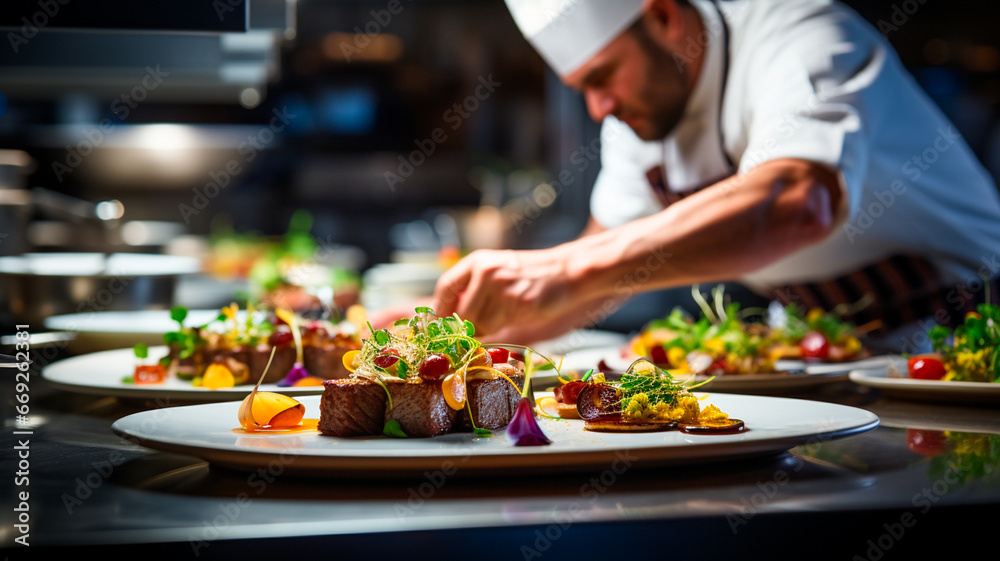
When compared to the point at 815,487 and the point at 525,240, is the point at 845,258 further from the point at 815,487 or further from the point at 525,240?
the point at 525,240

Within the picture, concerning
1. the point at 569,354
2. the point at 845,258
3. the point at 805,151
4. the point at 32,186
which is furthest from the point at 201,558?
the point at 32,186

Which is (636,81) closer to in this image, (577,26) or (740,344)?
(577,26)

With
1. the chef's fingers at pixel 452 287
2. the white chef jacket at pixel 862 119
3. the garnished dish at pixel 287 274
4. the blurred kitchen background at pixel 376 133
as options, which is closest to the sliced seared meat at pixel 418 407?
the chef's fingers at pixel 452 287

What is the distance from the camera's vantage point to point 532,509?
0.67 m

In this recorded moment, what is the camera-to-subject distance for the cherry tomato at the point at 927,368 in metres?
1.26

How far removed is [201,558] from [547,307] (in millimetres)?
951

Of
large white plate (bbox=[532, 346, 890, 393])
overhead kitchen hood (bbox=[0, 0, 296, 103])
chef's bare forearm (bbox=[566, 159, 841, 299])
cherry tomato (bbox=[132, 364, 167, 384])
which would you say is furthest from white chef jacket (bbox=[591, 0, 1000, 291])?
cherry tomato (bbox=[132, 364, 167, 384])

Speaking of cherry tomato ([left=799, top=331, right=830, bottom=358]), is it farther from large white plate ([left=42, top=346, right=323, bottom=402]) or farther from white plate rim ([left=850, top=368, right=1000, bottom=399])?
large white plate ([left=42, top=346, right=323, bottom=402])

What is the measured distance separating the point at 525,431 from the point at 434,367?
0.49 feet

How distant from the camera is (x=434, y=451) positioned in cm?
76

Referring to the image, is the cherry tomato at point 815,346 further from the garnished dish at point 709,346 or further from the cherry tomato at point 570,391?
the cherry tomato at point 570,391

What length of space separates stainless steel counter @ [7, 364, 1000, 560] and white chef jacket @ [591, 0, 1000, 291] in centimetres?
106

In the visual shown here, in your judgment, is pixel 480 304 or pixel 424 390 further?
pixel 480 304

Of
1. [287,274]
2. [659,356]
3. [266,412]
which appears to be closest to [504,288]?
[659,356]
